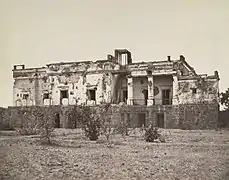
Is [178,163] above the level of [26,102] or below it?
below

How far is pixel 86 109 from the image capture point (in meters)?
9.52

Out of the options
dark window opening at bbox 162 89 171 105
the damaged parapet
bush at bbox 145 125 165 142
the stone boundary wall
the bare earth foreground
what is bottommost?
the bare earth foreground

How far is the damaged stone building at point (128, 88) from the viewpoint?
9.22 metres

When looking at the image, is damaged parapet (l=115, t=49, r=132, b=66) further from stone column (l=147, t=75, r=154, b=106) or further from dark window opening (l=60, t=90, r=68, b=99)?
dark window opening (l=60, t=90, r=68, b=99)

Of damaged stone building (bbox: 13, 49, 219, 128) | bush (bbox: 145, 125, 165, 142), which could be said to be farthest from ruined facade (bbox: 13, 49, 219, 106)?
bush (bbox: 145, 125, 165, 142)

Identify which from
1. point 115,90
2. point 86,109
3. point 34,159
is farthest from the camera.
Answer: point 115,90

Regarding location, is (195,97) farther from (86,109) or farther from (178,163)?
(178,163)

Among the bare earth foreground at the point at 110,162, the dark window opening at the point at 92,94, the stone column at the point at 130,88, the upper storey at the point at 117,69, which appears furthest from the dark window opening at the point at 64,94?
the bare earth foreground at the point at 110,162

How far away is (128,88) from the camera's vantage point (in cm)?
1141

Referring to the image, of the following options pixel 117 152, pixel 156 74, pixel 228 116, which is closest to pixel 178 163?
pixel 117 152

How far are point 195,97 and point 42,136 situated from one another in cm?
591

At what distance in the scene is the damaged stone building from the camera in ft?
30.2

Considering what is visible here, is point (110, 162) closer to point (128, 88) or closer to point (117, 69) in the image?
point (128, 88)

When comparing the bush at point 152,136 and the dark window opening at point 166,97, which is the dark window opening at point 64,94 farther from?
the bush at point 152,136
